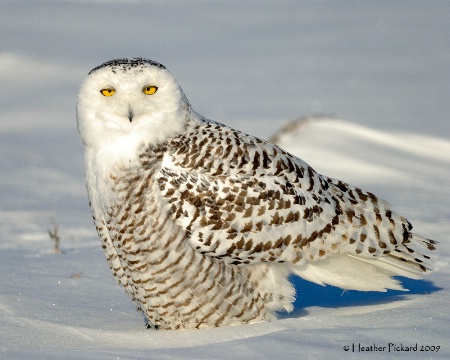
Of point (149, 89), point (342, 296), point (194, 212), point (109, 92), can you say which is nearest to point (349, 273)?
point (342, 296)

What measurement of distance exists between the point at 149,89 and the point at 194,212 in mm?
736

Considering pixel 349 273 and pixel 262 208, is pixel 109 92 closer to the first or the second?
pixel 262 208

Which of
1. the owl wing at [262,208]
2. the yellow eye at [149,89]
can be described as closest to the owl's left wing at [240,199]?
the owl wing at [262,208]

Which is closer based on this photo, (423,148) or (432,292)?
(432,292)

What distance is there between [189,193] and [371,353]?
1.37 metres

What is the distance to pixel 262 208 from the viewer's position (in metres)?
4.95

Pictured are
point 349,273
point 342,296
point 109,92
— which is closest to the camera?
point 109,92

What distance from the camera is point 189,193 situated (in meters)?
4.79

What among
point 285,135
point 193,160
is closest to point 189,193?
point 193,160

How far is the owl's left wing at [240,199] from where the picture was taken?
15.8 ft

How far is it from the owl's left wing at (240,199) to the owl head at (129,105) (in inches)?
6.2

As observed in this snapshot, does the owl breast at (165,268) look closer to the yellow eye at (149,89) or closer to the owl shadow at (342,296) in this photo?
the yellow eye at (149,89)

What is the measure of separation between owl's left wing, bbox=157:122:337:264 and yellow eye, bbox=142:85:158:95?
31 centimetres

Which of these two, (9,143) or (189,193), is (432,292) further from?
(9,143)
